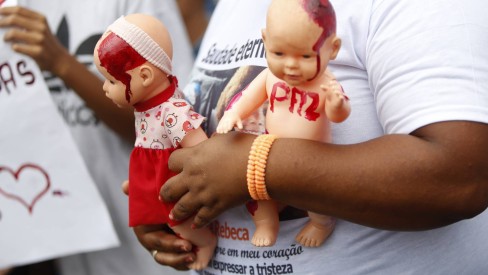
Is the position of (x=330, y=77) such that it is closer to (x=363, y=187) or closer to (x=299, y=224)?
(x=363, y=187)

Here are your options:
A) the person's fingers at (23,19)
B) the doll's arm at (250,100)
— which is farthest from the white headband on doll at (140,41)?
the person's fingers at (23,19)

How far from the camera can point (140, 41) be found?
1.18 meters

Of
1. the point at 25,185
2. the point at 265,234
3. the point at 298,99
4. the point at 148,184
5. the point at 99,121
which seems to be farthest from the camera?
the point at 99,121

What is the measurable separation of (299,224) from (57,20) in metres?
1.18

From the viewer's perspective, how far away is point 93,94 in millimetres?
1927

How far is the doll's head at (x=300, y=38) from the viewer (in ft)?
3.25

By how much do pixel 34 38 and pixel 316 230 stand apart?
1.07m

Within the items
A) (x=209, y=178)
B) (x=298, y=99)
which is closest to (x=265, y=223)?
(x=209, y=178)

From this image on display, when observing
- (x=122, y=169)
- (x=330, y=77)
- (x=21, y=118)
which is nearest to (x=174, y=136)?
(x=330, y=77)

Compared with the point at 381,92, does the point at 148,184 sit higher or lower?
lower

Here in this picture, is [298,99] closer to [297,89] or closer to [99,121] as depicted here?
[297,89]

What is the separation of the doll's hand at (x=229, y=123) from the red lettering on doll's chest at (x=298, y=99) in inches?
2.6

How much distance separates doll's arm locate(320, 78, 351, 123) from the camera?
99cm

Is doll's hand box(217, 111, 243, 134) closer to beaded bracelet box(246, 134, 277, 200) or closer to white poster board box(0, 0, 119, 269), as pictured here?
beaded bracelet box(246, 134, 277, 200)
